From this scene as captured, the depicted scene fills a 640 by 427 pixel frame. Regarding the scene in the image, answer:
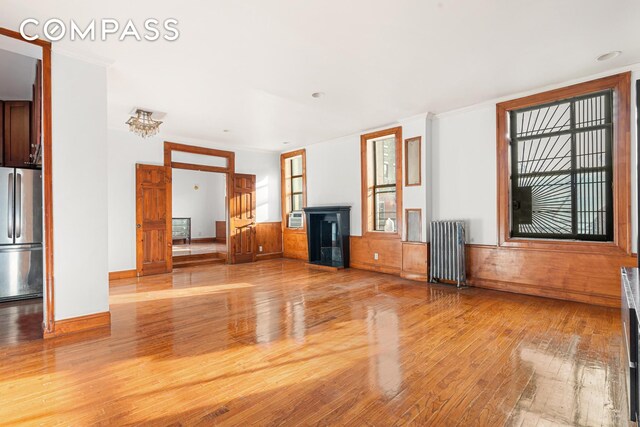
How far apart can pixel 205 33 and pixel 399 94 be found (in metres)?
2.75

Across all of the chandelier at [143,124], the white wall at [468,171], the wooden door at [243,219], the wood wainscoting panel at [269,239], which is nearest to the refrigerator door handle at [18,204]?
the chandelier at [143,124]

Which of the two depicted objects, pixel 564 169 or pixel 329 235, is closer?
pixel 564 169

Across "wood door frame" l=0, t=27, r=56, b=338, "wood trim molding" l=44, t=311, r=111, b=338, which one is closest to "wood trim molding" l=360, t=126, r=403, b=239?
"wood trim molding" l=44, t=311, r=111, b=338

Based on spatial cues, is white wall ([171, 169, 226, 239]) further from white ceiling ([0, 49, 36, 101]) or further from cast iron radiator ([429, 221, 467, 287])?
cast iron radiator ([429, 221, 467, 287])

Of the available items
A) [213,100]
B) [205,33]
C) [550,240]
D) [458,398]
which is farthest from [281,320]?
[550,240]

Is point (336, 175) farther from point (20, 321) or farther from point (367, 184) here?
point (20, 321)

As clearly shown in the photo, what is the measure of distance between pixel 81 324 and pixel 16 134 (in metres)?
3.70

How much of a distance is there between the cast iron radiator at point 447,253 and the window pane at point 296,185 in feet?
13.2

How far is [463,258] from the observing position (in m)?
4.97

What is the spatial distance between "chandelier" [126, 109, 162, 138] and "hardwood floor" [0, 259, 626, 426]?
2571 millimetres

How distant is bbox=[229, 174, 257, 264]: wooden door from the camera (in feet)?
25.3

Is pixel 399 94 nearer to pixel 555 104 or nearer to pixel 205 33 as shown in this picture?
pixel 555 104

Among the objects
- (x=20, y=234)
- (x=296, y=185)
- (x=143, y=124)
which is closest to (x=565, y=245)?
(x=296, y=185)

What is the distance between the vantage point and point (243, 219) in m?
7.94
